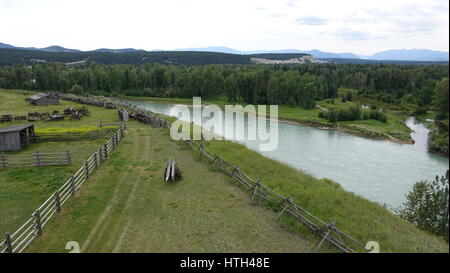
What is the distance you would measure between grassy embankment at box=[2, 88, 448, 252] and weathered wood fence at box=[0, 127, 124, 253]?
37 cm

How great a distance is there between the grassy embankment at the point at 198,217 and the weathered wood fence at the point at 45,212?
367mm

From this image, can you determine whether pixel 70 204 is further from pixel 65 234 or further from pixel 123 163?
pixel 123 163

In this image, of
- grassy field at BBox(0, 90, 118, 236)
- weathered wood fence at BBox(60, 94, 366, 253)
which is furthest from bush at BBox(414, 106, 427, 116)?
grassy field at BBox(0, 90, 118, 236)

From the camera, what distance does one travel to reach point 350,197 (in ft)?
57.1

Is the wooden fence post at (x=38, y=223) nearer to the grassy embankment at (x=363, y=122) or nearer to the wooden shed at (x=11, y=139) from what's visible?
the wooden shed at (x=11, y=139)

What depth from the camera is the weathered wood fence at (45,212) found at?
10992mm

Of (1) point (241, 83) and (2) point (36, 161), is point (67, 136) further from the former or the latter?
(1) point (241, 83)

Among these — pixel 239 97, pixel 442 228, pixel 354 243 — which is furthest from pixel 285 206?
pixel 239 97

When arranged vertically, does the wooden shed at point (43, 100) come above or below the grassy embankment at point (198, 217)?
above

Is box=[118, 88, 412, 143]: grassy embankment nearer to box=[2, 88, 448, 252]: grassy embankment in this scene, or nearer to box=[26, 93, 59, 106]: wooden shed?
box=[2, 88, 448, 252]: grassy embankment

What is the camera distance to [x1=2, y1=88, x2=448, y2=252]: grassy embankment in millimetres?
11820

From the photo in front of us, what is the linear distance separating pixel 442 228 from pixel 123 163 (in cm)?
1906

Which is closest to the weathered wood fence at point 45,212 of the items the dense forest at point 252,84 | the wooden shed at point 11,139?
the wooden shed at point 11,139
